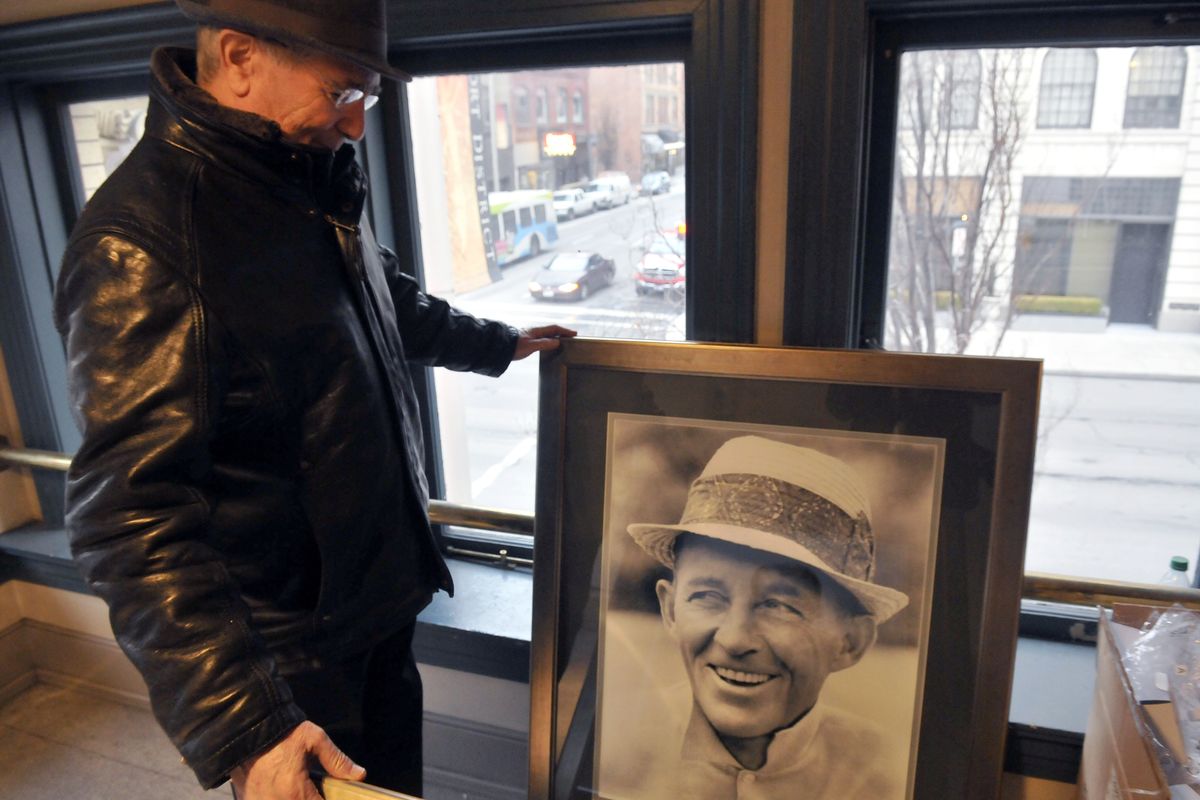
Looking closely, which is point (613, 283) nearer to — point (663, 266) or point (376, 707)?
point (663, 266)

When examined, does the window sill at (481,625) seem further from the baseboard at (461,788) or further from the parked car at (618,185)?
the parked car at (618,185)

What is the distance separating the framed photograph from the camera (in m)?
0.98

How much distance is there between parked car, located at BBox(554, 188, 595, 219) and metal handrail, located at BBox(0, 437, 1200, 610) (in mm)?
547

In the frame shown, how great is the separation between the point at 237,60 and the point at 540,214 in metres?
0.69

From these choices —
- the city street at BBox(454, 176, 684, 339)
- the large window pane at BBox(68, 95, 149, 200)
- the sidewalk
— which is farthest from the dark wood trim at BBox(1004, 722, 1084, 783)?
the large window pane at BBox(68, 95, 149, 200)

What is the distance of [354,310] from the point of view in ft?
3.42

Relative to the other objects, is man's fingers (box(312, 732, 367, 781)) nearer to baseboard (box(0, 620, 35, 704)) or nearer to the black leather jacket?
the black leather jacket

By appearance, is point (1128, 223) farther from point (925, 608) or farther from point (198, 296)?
point (198, 296)

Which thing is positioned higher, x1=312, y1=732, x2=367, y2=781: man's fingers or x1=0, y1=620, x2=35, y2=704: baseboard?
x1=312, y1=732, x2=367, y2=781: man's fingers

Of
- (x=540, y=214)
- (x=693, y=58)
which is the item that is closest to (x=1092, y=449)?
(x=693, y=58)

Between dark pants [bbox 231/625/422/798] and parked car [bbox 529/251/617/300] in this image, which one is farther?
parked car [bbox 529/251/617/300]

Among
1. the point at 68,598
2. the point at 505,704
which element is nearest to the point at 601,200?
the point at 505,704

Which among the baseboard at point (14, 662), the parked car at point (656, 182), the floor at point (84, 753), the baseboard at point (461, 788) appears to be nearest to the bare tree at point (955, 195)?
the parked car at point (656, 182)

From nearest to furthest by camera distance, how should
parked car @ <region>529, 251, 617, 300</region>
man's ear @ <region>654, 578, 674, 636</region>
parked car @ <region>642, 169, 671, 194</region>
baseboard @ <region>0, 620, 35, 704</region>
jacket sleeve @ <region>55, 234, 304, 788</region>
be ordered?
jacket sleeve @ <region>55, 234, 304, 788</region>, man's ear @ <region>654, 578, 674, 636</region>, parked car @ <region>642, 169, 671, 194</region>, parked car @ <region>529, 251, 617, 300</region>, baseboard @ <region>0, 620, 35, 704</region>
